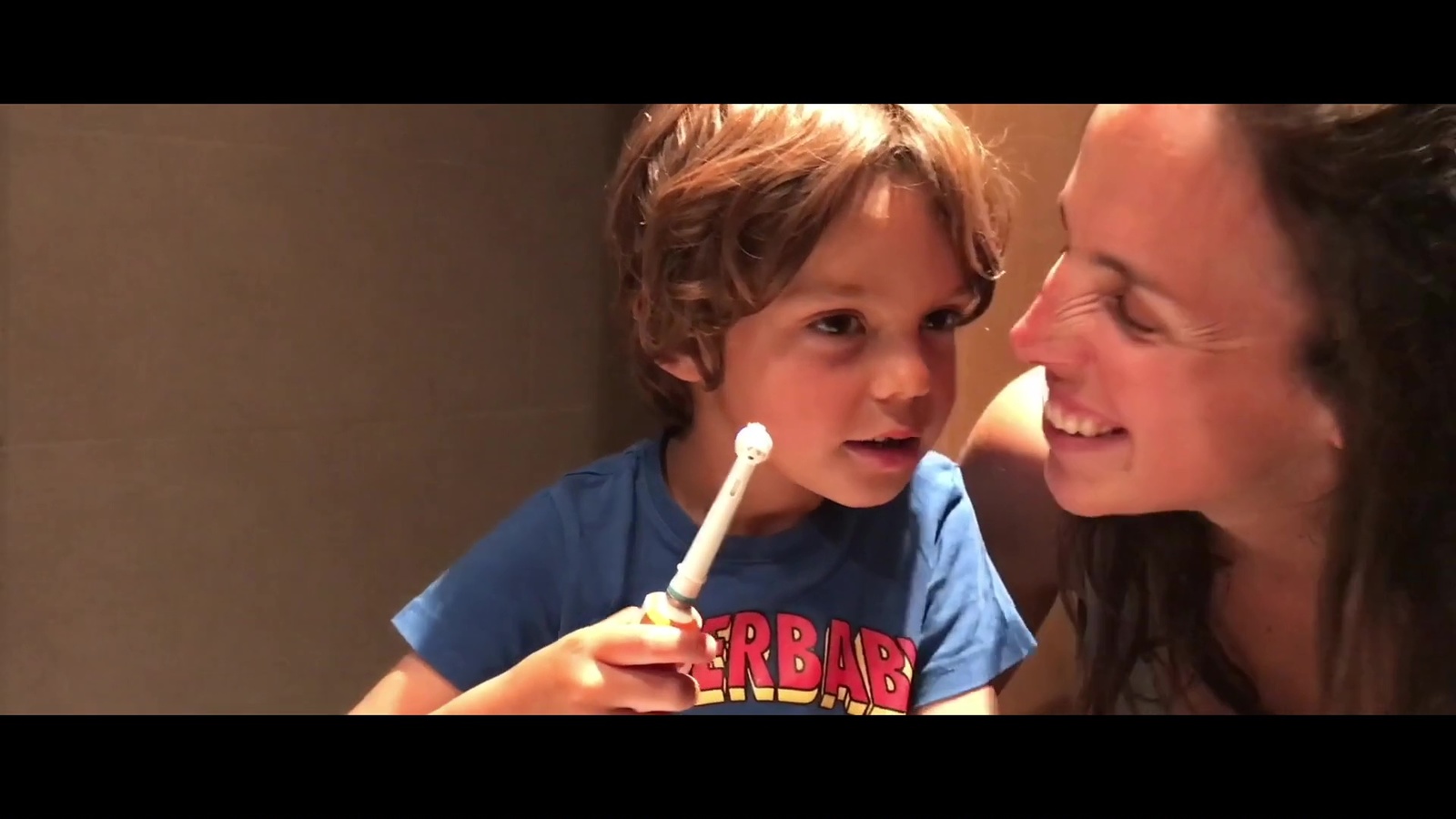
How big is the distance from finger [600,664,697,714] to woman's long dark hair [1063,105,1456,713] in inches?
7.9

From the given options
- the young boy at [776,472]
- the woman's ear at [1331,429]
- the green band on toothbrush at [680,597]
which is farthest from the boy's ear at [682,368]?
the woman's ear at [1331,429]

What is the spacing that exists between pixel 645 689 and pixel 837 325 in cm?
19

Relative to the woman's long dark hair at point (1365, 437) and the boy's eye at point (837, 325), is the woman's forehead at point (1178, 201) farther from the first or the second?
the boy's eye at point (837, 325)

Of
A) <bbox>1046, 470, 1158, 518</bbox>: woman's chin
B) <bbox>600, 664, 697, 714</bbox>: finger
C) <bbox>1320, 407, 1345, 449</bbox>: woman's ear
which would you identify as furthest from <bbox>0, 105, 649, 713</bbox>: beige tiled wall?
<bbox>1320, 407, 1345, 449</bbox>: woman's ear

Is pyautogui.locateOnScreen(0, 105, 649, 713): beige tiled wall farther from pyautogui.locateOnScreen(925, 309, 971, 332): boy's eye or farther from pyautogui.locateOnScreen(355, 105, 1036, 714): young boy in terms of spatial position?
pyautogui.locateOnScreen(925, 309, 971, 332): boy's eye

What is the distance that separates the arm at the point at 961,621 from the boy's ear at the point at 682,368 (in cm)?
14

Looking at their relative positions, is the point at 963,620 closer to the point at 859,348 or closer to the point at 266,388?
the point at 859,348

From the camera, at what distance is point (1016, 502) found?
21.3 inches

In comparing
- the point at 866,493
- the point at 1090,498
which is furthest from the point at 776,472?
the point at 1090,498

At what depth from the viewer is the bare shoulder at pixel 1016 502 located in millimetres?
519

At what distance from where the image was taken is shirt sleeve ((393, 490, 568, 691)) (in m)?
0.52
